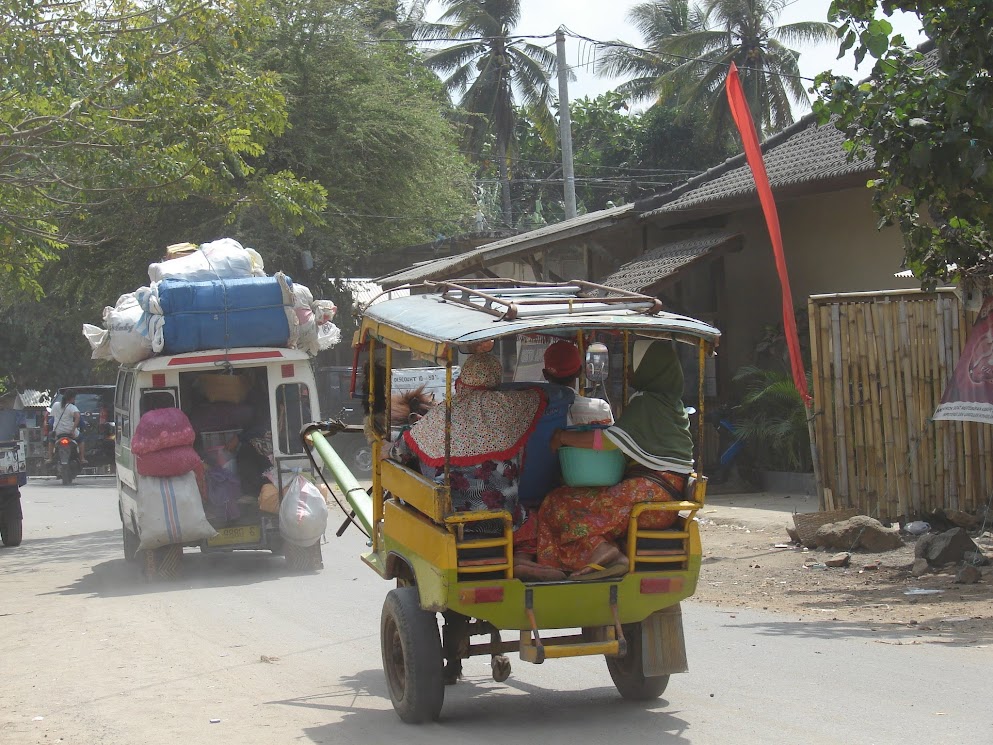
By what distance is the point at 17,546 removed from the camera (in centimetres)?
1577

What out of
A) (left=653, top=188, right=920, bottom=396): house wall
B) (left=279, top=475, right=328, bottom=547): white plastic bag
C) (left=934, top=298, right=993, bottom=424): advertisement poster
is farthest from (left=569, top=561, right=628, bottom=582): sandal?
(left=653, top=188, right=920, bottom=396): house wall

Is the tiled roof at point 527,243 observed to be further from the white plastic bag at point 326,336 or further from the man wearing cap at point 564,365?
the man wearing cap at point 564,365

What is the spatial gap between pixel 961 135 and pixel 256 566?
8.14m

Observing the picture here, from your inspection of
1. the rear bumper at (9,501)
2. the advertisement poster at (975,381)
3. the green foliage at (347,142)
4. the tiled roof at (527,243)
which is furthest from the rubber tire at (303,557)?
the green foliage at (347,142)

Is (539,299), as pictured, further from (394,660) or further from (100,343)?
(100,343)

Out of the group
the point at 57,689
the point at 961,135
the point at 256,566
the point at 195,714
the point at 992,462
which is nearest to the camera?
the point at 195,714

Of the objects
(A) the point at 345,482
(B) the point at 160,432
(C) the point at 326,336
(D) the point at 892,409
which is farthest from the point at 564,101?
(A) the point at 345,482

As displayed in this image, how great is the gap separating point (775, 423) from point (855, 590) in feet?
21.1

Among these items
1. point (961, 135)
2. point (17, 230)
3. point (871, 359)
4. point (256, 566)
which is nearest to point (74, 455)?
point (17, 230)

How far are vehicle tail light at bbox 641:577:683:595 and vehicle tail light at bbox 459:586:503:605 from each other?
0.74m

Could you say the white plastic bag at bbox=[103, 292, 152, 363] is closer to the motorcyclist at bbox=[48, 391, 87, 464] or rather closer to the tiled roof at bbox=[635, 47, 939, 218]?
the tiled roof at bbox=[635, 47, 939, 218]

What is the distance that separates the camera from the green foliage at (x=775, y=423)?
1558 cm

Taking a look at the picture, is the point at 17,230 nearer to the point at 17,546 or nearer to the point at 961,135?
the point at 17,546

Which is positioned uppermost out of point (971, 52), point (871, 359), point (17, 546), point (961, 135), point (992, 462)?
point (971, 52)
